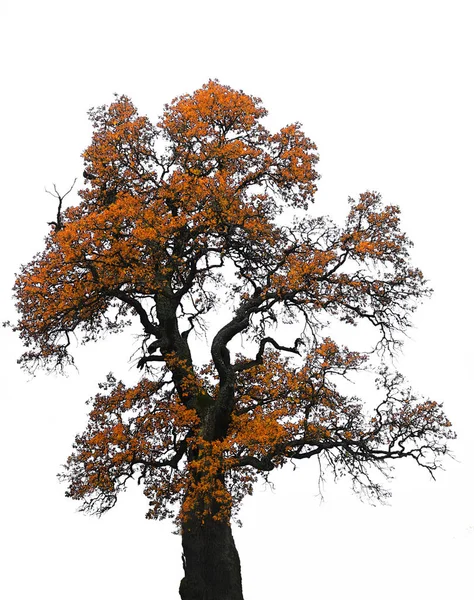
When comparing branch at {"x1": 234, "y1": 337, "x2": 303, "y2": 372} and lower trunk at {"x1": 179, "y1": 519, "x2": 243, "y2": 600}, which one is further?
branch at {"x1": 234, "y1": 337, "x2": 303, "y2": 372}

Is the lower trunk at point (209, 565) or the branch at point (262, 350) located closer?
the lower trunk at point (209, 565)

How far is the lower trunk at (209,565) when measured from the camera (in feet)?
58.3

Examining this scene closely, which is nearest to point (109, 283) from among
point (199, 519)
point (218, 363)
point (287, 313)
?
point (218, 363)

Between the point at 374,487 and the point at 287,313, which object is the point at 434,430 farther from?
the point at 287,313

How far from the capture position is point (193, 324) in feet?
67.3

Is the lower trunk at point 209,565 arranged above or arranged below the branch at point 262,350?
below

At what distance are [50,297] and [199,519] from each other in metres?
6.03

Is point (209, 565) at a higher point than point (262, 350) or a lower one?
lower

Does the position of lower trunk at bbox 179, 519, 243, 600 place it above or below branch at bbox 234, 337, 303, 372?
below

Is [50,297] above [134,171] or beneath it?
beneath

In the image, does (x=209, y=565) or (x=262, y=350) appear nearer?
(x=209, y=565)

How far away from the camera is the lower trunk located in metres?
17.8

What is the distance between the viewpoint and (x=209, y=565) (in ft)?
58.6

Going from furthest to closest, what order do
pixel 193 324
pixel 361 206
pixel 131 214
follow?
pixel 193 324, pixel 361 206, pixel 131 214
